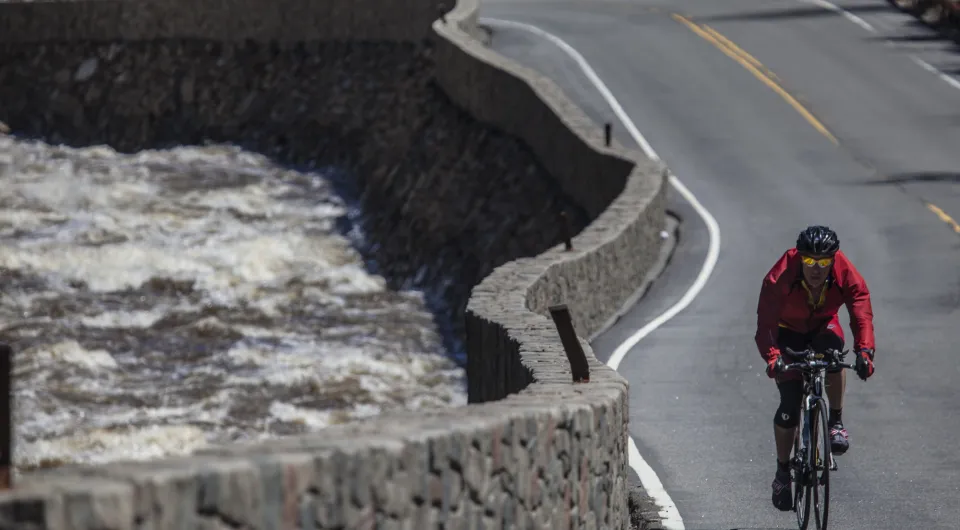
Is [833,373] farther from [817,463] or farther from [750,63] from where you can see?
Answer: [750,63]

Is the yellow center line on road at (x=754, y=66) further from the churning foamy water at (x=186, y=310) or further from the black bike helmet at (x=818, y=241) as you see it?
the black bike helmet at (x=818, y=241)

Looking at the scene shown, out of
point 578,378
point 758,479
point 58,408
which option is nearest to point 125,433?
point 58,408

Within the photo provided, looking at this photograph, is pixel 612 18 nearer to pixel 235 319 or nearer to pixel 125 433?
pixel 235 319

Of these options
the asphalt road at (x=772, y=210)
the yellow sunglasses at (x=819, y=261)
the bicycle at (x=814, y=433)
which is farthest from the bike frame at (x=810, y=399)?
the asphalt road at (x=772, y=210)

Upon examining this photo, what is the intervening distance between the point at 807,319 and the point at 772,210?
52.2ft

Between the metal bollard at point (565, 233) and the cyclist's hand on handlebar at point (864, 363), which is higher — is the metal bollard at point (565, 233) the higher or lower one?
the higher one

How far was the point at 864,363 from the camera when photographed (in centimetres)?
1024

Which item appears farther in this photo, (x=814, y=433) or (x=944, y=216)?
(x=944, y=216)

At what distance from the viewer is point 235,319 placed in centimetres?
3003

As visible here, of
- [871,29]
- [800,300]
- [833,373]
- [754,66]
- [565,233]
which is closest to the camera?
[800,300]

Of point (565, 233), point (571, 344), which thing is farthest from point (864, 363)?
point (565, 233)

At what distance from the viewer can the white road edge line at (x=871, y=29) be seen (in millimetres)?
36500

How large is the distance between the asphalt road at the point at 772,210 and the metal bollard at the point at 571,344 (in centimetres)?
218

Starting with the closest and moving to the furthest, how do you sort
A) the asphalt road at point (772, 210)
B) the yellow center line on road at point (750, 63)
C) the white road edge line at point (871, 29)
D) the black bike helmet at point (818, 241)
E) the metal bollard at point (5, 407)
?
the metal bollard at point (5, 407), the black bike helmet at point (818, 241), the asphalt road at point (772, 210), the yellow center line on road at point (750, 63), the white road edge line at point (871, 29)
